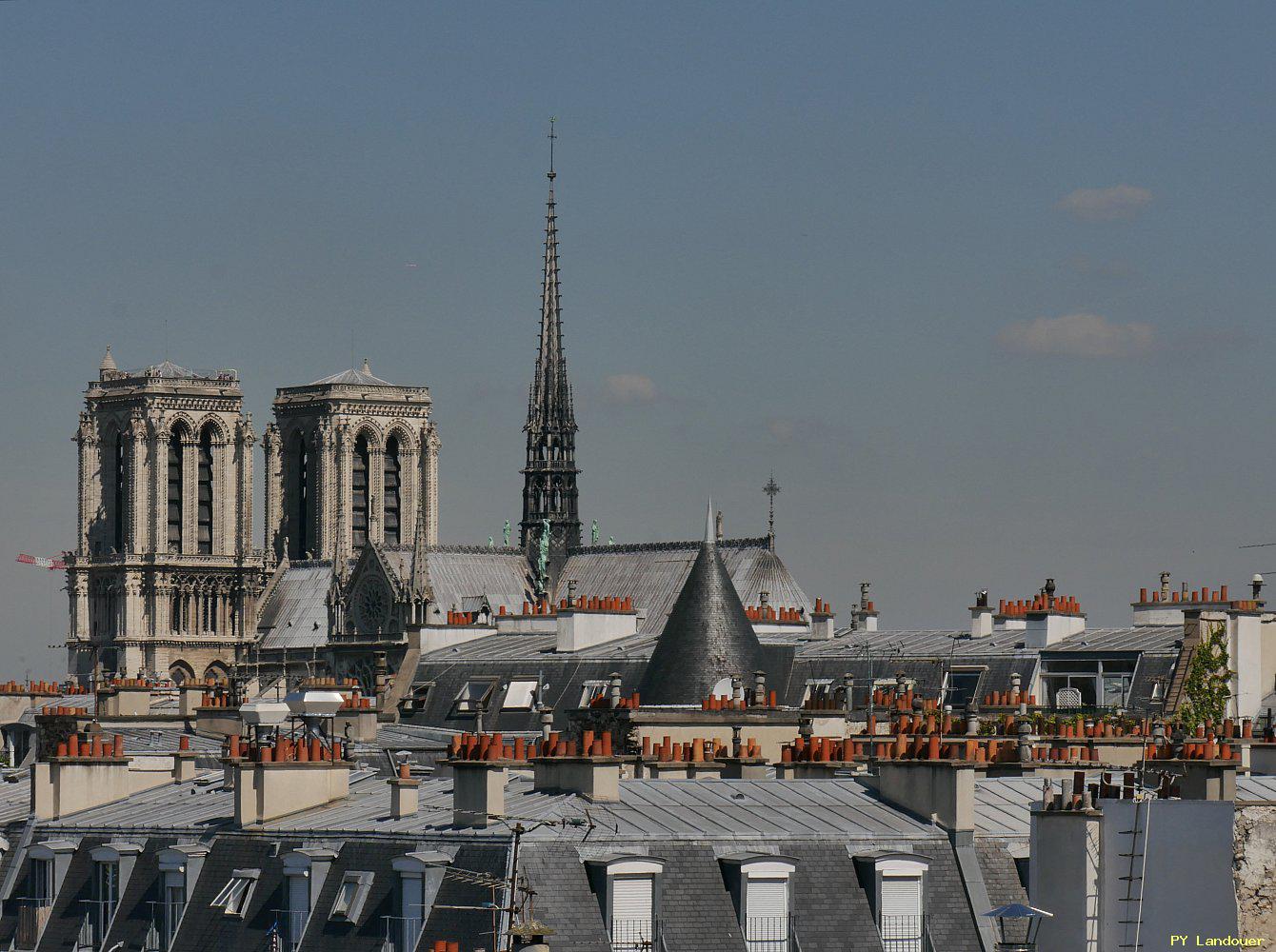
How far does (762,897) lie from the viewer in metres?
34.7

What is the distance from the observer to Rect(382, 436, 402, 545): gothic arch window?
18750 cm

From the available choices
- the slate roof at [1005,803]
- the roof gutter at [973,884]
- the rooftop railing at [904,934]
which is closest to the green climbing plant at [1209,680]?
the slate roof at [1005,803]

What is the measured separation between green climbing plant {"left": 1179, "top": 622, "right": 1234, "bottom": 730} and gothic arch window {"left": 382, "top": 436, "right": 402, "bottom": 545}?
124 metres

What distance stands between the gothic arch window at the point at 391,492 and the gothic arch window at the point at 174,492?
12.0m

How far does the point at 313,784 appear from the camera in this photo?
39.4 metres

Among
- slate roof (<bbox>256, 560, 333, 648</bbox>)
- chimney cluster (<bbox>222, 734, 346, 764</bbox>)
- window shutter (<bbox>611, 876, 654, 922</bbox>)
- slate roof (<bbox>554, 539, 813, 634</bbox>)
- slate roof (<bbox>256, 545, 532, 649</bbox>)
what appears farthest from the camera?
slate roof (<bbox>256, 560, 333, 648</bbox>)

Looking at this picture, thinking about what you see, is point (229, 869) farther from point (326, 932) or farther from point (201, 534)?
point (201, 534)

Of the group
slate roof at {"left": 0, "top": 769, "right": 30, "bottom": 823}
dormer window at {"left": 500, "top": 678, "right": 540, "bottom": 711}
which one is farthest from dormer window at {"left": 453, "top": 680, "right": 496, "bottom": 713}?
slate roof at {"left": 0, "top": 769, "right": 30, "bottom": 823}

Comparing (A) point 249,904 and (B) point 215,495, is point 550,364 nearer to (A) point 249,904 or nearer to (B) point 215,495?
(B) point 215,495

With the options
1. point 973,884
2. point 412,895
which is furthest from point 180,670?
point 412,895

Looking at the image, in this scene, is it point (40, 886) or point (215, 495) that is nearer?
point (40, 886)

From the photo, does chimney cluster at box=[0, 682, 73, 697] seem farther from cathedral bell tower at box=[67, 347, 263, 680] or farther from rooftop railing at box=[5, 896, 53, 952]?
cathedral bell tower at box=[67, 347, 263, 680]

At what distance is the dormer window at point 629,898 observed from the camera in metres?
33.5

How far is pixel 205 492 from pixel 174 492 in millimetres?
1825
